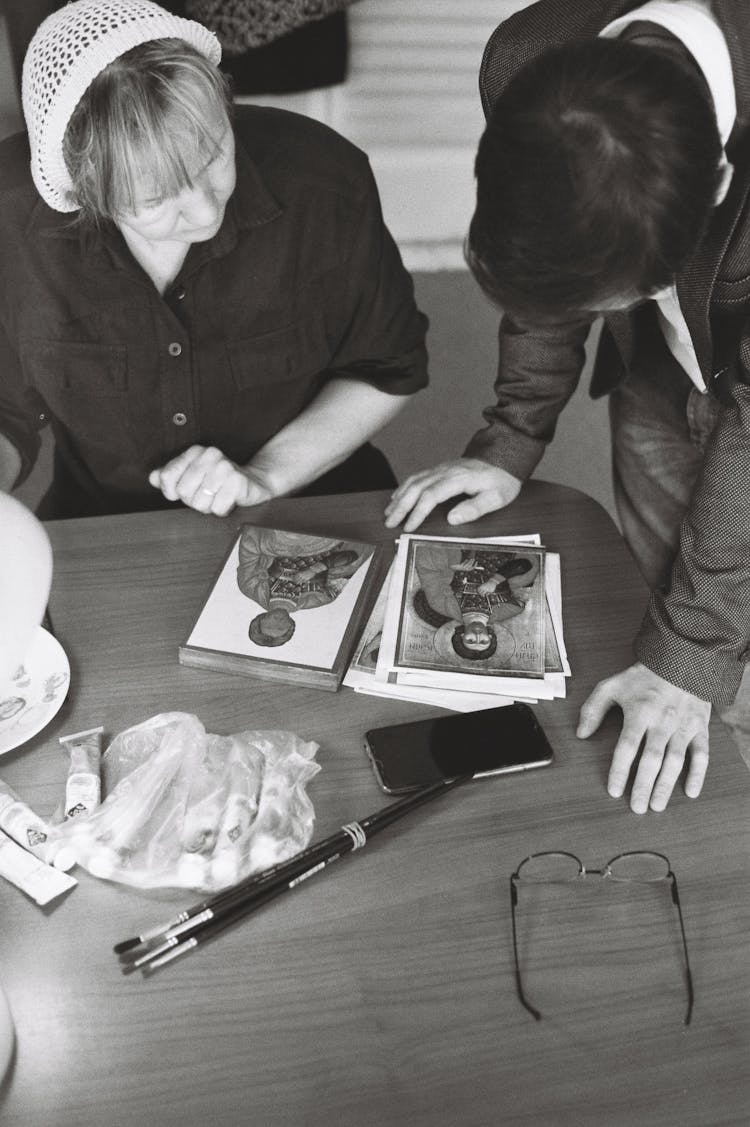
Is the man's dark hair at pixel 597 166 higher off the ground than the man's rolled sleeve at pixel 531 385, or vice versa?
the man's dark hair at pixel 597 166

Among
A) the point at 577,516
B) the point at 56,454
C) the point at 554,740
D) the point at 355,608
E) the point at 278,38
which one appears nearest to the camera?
the point at 554,740

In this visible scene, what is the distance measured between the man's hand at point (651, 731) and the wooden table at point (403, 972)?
0.02 metres

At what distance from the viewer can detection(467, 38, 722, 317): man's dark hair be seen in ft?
2.54

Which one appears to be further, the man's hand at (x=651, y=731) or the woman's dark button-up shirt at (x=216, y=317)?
the woman's dark button-up shirt at (x=216, y=317)

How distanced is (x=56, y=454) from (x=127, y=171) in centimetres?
55

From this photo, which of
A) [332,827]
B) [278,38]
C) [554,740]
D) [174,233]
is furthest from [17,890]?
[278,38]

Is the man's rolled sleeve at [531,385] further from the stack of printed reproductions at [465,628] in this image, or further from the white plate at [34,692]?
the white plate at [34,692]

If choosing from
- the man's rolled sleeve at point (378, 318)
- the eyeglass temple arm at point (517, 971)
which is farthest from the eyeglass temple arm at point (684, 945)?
the man's rolled sleeve at point (378, 318)

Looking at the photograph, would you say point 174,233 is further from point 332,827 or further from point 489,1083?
point 489,1083

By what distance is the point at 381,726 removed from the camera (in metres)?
0.98

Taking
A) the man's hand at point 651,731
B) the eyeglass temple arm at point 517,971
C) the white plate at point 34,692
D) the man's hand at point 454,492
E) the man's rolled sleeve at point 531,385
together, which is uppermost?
the man's rolled sleeve at point 531,385

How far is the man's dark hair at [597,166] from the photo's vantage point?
2.54 ft

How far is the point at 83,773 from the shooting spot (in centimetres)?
91

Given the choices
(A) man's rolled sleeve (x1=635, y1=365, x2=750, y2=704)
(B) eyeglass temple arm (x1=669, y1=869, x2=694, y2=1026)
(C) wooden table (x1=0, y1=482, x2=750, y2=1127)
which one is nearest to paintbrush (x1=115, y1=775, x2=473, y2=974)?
(C) wooden table (x1=0, y1=482, x2=750, y2=1127)
